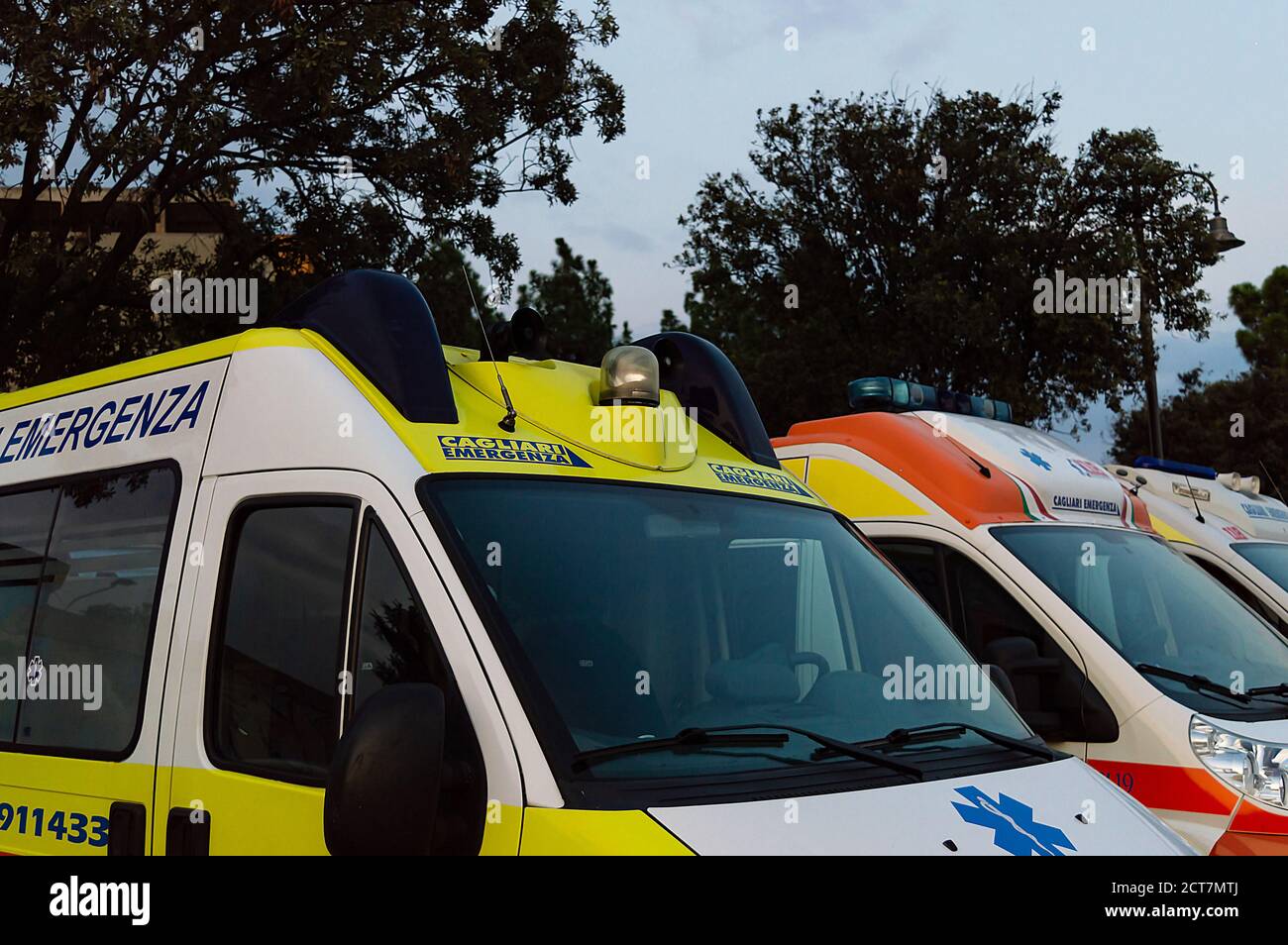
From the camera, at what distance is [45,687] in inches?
163

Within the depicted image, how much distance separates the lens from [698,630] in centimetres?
331

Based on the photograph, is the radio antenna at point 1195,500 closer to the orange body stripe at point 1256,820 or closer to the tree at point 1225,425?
the orange body stripe at point 1256,820

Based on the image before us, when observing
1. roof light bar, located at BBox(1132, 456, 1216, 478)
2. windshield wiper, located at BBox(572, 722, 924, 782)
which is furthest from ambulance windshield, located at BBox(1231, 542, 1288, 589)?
windshield wiper, located at BBox(572, 722, 924, 782)

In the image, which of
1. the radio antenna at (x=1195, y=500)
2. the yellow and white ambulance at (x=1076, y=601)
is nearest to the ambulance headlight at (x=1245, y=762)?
the yellow and white ambulance at (x=1076, y=601)

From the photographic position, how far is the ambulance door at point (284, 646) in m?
3.02

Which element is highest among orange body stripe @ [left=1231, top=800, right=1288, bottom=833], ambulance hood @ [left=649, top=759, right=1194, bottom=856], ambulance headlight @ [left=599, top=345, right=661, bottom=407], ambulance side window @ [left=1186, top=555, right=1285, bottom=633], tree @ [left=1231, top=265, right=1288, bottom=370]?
tree @ [left=1231, top=265, right=1288, bottom=370]

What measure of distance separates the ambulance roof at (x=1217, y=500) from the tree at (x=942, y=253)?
8.96 m

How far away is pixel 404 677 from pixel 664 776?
61cm

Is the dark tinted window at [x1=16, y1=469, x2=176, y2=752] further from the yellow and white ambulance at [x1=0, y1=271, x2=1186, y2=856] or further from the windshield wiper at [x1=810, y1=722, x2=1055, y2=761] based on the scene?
the windshield wiper at [x1=810, y1=722, x2=1055, y2=761]

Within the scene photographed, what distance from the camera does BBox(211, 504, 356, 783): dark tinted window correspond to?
3.17 meters

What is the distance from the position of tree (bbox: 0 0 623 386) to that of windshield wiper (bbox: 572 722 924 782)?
964cm

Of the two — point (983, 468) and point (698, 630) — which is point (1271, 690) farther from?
point (698, 630)

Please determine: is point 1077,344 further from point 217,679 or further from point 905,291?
point 217,679

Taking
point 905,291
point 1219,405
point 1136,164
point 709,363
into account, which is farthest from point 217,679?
point 1219,405
